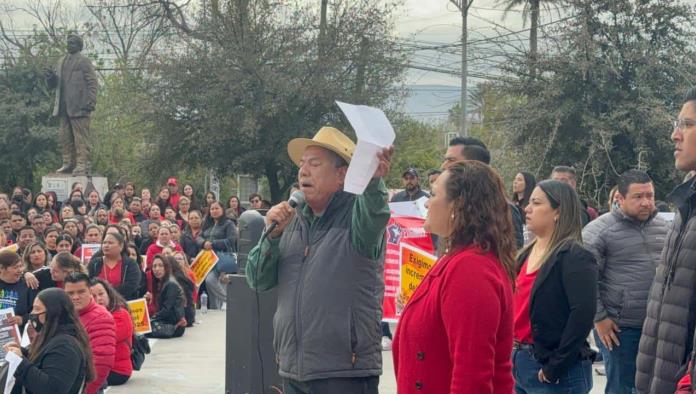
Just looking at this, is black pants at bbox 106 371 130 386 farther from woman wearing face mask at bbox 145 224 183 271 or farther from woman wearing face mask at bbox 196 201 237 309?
woman wearing face mask at bbox 196 201 237 309

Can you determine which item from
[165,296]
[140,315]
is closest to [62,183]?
[165,296]

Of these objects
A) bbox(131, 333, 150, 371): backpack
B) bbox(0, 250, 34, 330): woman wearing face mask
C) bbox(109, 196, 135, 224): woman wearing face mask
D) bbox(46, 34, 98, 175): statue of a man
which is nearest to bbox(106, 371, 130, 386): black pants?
bbox(131, 333, 150, 371): backpack

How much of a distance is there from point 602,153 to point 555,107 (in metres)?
1.10

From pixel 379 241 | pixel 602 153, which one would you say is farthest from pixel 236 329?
pixel 602 153

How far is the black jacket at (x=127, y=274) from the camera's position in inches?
483

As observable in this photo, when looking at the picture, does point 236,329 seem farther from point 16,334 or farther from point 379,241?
point 379,241

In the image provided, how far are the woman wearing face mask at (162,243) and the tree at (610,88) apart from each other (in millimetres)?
6260

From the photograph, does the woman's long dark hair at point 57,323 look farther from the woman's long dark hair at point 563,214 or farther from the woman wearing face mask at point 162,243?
the woman wearing face mask at point 162,243

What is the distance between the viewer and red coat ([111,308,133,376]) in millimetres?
9422

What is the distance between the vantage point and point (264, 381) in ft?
22.7

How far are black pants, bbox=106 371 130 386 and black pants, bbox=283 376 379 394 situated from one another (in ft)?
16.3

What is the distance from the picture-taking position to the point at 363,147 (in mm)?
4469

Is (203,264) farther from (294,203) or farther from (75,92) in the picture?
(294,203)

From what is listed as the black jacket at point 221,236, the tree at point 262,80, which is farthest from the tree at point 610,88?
the tree at point 262,80
